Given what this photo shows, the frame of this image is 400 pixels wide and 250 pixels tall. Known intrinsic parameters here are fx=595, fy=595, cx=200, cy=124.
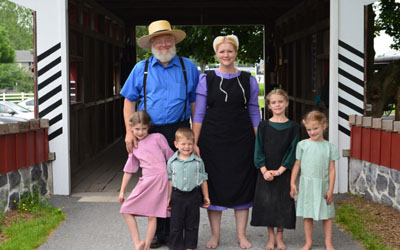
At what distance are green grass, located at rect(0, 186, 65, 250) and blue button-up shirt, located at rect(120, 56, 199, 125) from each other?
1.57 m

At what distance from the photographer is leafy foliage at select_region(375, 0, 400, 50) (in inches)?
388

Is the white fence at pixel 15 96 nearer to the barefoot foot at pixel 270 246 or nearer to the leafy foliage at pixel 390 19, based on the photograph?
the barefoot foot at pixel 270 246

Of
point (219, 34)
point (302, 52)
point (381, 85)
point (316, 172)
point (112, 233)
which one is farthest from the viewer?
point (219, 34)

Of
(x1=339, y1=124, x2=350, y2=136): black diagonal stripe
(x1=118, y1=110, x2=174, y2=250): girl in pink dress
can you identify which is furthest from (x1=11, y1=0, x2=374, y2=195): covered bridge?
(x1=118, y1=110, x2=174, y2=250): girl in pink dress

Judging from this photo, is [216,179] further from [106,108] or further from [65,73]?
[106,108]

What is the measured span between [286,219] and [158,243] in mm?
1158

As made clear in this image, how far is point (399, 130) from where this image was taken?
247 inches

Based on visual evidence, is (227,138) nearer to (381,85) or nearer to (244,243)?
(244,243)

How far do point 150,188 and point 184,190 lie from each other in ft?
0.93

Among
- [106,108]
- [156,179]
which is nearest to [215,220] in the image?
[156,179]

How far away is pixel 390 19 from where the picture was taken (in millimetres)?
10453

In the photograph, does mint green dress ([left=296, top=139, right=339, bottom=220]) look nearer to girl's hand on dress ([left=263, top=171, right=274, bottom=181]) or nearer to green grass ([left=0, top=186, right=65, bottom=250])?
girl's hand on dress ([left=263, top=171, right=274, bottom=181])

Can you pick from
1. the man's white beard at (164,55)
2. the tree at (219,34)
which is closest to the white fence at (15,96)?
the man's white beard at (164,55)

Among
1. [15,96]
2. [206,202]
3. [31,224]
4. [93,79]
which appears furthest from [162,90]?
[93,79]
